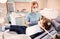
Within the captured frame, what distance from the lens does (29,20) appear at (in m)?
2.70

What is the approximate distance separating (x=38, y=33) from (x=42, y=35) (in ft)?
0.23

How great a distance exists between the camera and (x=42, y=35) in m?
1.52

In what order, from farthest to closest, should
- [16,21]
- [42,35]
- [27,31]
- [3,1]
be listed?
[3,1] → [16,21] → [27,31] → [42,35]

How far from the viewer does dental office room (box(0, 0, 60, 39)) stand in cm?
156

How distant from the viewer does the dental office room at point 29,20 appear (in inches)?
61.3

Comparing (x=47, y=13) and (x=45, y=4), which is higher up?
(x=45, y=4)

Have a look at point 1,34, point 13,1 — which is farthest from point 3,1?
point 1,34

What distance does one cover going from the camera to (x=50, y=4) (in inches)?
128

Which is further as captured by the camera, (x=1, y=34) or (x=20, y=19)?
(x=20, y=19)

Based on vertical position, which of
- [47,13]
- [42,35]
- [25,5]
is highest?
[25,5]

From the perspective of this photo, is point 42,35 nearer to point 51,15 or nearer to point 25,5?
point 51,15

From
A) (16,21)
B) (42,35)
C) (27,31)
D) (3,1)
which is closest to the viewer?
(42,35)

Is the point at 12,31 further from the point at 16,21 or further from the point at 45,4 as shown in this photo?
the point at 45,4

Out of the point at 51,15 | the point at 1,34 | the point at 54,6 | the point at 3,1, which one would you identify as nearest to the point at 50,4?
the point at 54,6
